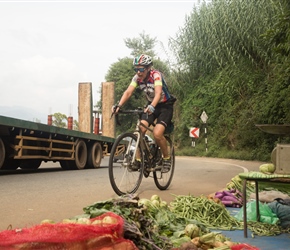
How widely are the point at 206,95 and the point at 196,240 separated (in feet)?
126

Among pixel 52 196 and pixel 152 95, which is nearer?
pixel 52 196

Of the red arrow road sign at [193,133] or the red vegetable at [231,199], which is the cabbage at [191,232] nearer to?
the red vegetable at [231,199]

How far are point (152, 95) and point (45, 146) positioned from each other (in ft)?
24.6

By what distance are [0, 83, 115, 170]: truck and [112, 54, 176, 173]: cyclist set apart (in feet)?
16.8

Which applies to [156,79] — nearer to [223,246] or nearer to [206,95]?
[223,246]

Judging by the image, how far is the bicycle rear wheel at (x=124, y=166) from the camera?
22.4ft

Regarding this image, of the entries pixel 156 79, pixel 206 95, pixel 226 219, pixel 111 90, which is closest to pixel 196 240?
pixel 226 219

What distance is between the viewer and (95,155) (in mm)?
17172

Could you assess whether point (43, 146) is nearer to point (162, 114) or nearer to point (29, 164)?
point (29, 164)

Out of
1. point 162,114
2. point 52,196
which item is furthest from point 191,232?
point 52,196

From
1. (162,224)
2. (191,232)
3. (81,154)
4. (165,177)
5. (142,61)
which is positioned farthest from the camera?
(81,154)

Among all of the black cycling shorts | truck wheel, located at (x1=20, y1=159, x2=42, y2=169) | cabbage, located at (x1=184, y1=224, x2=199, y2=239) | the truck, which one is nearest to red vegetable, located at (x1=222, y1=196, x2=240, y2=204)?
the black cycling shorts

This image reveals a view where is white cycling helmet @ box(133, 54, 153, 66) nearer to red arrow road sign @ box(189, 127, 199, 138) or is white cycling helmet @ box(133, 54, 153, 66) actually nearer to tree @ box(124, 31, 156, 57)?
red arrow road sign @ box(189, 127, 199, 138)

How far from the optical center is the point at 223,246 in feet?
11.1
